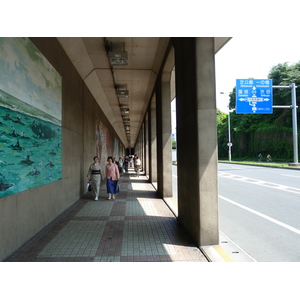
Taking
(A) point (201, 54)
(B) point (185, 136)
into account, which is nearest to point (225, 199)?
(B) point (185, 136)

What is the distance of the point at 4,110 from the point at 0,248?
7.13 ft

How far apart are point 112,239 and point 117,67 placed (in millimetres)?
8079

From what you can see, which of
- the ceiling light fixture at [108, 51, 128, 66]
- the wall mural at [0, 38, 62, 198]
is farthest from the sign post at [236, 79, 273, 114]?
the wall mural at [0, 38, 62, 198]

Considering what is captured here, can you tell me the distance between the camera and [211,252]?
4.44 metres

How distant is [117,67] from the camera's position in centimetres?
1124

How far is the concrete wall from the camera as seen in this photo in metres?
4.50

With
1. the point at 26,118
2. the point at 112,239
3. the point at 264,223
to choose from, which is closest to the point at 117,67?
the point at 26,118

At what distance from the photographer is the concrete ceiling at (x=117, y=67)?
27.5ft

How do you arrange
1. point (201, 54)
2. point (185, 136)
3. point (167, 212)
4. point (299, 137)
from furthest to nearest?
point (299, 137), point (167, 212), point (185, 136), point (201, 54)

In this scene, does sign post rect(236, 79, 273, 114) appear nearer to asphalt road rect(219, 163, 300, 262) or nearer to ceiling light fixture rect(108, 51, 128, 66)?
asphalt road rect(219, 163, 300, 262)

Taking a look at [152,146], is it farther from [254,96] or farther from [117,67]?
[254,96]

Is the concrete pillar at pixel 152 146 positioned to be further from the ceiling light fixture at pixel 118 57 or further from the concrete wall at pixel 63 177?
the ceiling light fixture at pixel 118 57
